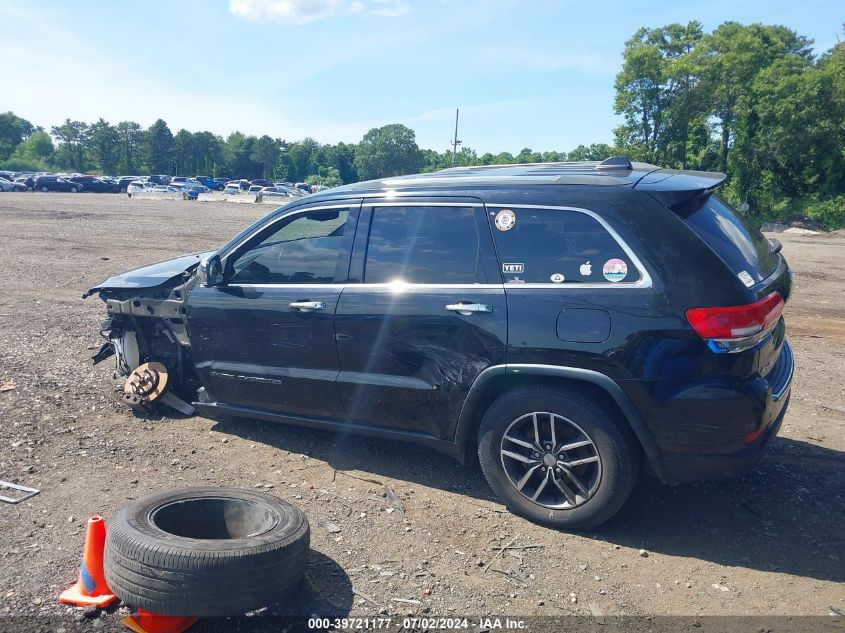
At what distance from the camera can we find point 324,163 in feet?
407

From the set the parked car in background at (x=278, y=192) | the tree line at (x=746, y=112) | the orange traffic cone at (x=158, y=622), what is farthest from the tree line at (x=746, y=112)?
the orange traffic cone at (x=158, y=622)

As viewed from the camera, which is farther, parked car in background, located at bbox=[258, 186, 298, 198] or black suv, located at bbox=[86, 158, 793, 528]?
parked car in background, located at bbox=[258, 186, 298, 198]

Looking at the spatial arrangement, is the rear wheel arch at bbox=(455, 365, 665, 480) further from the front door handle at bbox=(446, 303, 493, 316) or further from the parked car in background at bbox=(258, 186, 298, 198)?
the parked car in background at bbox=(258, 186, 298, 198)

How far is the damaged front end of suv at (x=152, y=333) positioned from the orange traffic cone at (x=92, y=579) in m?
2.24

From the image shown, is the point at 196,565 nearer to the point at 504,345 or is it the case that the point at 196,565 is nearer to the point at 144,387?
the point at 504,345

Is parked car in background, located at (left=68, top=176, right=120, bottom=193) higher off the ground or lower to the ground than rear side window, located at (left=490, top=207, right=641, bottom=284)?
higher

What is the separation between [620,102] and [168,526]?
185 ft

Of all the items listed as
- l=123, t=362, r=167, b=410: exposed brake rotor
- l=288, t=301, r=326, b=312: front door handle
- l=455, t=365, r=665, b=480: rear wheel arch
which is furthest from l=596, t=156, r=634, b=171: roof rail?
l=123, t=362, r=167, b=410: exposed brake rotor

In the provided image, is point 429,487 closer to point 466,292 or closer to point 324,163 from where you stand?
point 466,292

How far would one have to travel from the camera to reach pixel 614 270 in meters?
3.62

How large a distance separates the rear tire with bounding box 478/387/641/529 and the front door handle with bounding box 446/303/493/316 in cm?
51

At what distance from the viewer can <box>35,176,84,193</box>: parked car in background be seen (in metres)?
58.3

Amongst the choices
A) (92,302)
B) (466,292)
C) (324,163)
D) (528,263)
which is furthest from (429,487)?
(324,163)

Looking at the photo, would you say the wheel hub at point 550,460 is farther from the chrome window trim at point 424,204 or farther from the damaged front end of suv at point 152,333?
the damaged front end of suv at point 152,333
